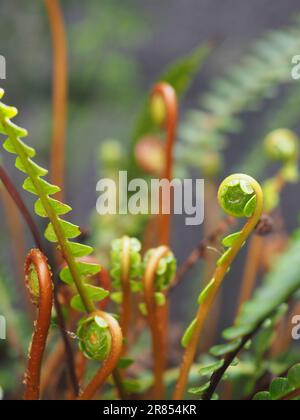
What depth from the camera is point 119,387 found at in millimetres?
514

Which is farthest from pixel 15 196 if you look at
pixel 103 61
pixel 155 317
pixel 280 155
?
pixel 103 61

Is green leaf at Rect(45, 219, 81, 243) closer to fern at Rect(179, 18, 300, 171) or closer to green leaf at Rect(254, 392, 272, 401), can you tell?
green leaf at Rect(254, 392, 272, 401)

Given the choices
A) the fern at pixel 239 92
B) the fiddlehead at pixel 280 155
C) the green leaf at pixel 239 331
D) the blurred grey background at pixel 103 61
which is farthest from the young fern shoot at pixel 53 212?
the blurred grey background at pixel 103 61

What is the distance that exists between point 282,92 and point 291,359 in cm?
86

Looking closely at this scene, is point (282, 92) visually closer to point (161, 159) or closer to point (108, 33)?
point (108, 33)

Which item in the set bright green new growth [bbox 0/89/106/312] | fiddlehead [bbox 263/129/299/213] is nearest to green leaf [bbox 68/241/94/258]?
bright green new growth [bbox 0/89/106/312]

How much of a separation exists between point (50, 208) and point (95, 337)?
0.29ft

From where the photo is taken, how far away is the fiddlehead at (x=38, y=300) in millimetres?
424

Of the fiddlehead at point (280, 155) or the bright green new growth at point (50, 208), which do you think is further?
the fiddlehead at point (280, 155)

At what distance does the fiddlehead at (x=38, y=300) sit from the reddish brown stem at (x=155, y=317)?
89 millimetres

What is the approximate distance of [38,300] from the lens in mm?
437

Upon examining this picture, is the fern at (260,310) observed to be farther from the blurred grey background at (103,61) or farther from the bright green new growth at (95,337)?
the blurred grey background at (103,61)

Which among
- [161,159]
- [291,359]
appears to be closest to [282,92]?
[161,159]

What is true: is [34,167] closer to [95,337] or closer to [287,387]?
[95,337]
